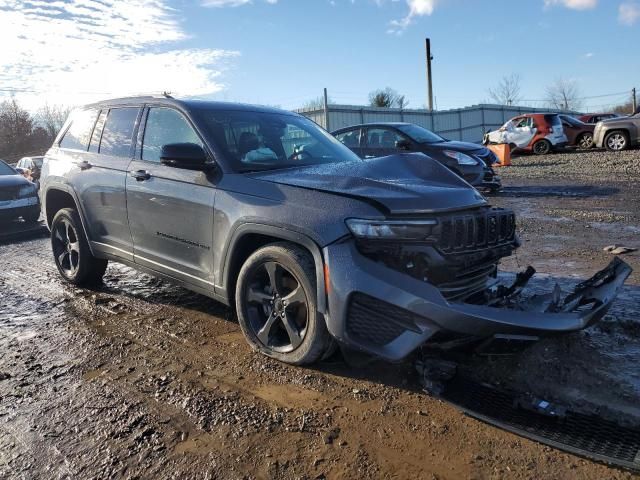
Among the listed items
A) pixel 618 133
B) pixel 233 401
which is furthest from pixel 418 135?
pixel 618 133

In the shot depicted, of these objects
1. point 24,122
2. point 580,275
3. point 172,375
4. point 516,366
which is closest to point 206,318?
point 172,375

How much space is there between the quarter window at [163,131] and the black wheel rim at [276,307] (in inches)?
51.8

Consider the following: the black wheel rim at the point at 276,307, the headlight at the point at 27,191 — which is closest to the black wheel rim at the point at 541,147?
the headlight at the point at 27,191

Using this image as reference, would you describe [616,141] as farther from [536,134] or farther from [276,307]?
[276,307]

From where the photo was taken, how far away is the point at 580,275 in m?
5.11

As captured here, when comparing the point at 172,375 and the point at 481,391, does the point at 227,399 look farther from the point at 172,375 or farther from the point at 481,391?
the point at 481,391

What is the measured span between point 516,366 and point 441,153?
7891 millimetres

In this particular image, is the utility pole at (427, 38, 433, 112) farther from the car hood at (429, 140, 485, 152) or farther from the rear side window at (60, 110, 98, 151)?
the rear side window at (60, 110, 98, 151)

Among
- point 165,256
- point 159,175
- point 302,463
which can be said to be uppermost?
point 159,175

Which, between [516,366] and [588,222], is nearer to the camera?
[516,366]

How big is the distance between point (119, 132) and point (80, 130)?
0.90 meters

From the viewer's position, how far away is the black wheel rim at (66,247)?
552cm

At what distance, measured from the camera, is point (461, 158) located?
10.4 m

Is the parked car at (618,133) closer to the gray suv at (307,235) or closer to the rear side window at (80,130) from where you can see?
the gray suv at (307,235)
